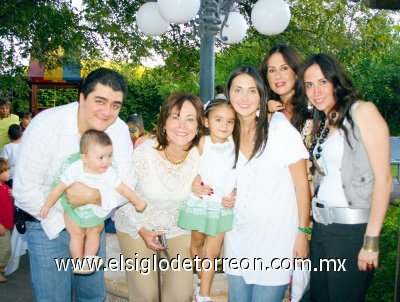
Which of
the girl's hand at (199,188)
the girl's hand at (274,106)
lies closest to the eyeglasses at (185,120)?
the girl's hand at (199,188)

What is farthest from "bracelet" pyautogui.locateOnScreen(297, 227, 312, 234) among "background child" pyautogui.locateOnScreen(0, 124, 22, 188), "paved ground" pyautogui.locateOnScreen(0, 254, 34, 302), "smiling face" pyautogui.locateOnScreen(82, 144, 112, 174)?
"background child" pyautogui.locateOnScreen(0, 124, 22, 188)

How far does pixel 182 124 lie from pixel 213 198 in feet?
2.13

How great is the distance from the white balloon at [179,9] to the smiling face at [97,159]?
220cm

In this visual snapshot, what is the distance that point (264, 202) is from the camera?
9.41ft

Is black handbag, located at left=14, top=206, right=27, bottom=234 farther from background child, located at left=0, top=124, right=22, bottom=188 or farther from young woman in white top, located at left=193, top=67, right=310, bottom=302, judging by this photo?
background child, located at left=0, top=124, right=22, bottom=188

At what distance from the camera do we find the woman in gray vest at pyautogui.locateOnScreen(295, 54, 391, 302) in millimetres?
2553

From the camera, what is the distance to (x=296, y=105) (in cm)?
353

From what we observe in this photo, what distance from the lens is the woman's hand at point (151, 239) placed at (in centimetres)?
319

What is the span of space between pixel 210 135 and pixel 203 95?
163 centimetres

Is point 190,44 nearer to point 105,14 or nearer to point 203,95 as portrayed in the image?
point 105,14

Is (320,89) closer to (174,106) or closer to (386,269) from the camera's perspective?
(174,106)

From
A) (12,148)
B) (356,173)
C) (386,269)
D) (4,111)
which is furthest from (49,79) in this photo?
(356,173)

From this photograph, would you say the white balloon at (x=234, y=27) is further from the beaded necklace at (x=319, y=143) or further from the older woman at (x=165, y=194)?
the beaded necklace at (x=319, y=143)

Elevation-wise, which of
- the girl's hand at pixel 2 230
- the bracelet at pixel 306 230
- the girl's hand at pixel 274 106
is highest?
the girl's hand at pixel 274 106
